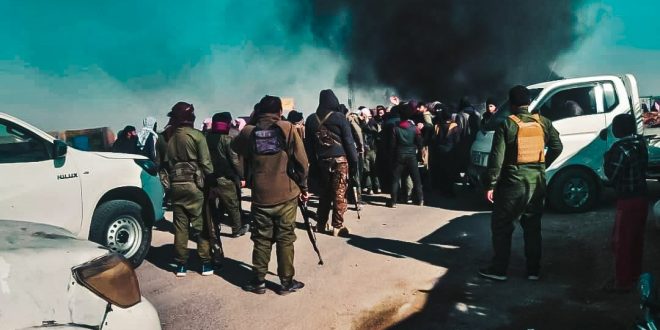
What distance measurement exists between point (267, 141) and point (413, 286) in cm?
182

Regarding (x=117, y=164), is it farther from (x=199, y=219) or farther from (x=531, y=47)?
(x=531, y=47)

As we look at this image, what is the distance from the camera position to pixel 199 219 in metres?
4.90

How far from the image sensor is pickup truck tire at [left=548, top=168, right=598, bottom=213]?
6637 mm

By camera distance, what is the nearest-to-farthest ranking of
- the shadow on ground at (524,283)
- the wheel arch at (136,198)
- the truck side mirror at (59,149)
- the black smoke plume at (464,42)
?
the shadow on ground at (524,283)
the truck side mirror at (59,149)
the wheel arch at (136,198)
the black smoke plume at (464,42)

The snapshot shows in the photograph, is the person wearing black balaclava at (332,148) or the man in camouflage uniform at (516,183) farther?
the person wearing black balaclava at (332,148)

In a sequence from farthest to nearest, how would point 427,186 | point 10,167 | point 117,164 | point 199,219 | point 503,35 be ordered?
point 503,35 → point 427,186 → point 117,164 → point 199,219 → point 10,167

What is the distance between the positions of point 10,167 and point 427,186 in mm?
6628

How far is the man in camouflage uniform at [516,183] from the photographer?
4.18m

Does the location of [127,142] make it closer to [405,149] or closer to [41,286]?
[405,149]

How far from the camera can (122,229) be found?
5273mm

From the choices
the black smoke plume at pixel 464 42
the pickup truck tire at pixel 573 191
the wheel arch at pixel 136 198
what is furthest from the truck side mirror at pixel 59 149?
the black smoke plume at pixel 464 42

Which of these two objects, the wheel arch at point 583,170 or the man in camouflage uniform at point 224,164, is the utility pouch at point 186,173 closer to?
the man in camouflage uniform at point 224,164

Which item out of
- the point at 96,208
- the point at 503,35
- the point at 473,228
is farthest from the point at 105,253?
the point at 503,35

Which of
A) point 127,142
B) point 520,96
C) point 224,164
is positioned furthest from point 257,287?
point 127,142
